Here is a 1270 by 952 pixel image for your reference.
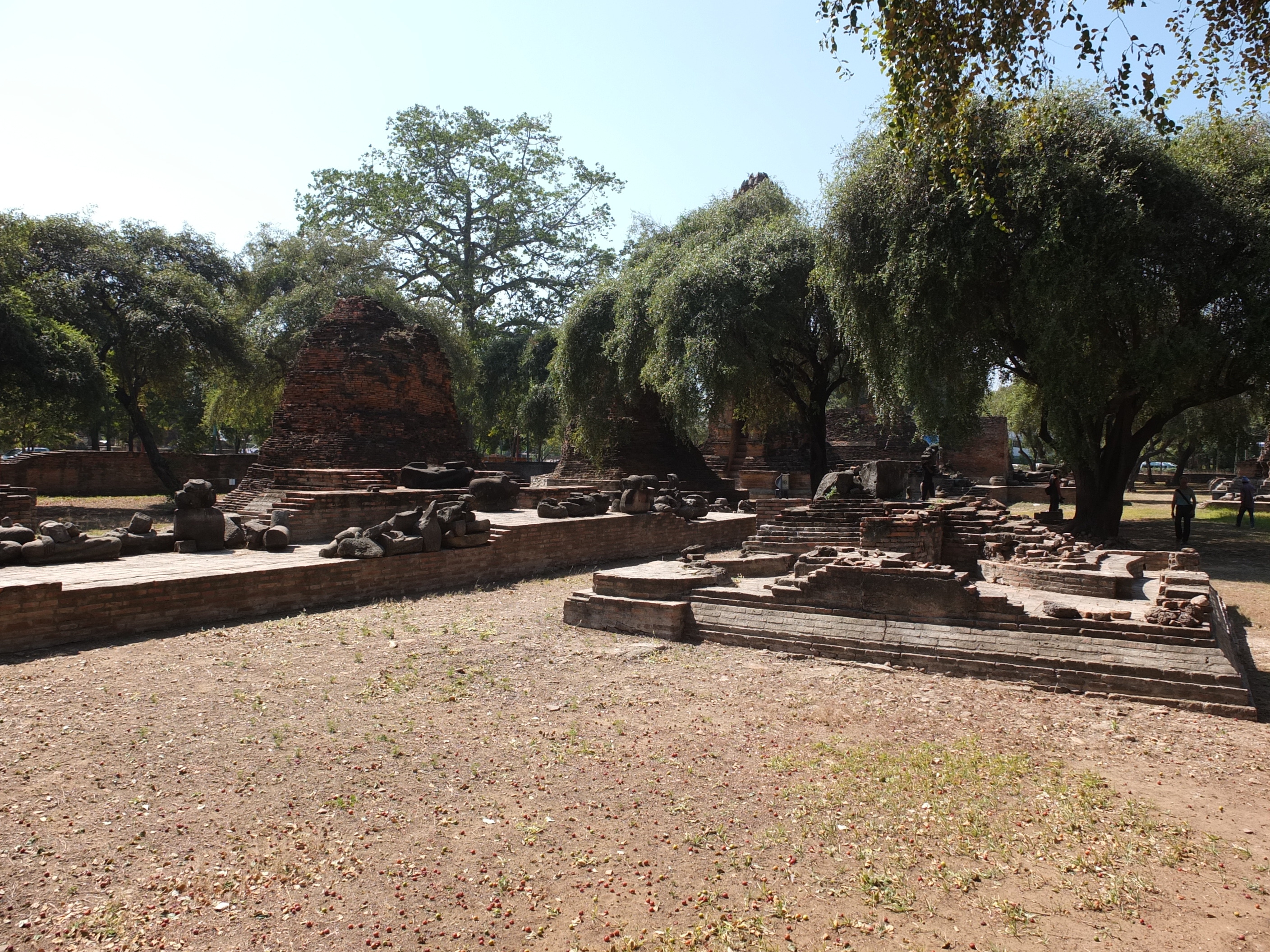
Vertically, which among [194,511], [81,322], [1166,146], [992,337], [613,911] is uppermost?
[1166,146]

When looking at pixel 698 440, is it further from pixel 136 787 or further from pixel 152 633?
pixel 136 787

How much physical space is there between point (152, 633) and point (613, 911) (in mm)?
5385

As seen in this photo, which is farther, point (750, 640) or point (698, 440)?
point (698, 440)

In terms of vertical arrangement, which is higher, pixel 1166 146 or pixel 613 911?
pixel 1166 146

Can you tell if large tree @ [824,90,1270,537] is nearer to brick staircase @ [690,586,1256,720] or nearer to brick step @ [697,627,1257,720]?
brick staircase @ [690,586,1256,720]

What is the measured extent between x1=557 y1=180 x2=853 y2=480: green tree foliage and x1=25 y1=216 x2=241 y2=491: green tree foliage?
30.2ft

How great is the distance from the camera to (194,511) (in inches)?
351

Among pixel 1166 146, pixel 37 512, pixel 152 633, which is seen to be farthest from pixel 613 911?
pixel 37 512

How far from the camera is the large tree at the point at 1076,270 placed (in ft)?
35.3

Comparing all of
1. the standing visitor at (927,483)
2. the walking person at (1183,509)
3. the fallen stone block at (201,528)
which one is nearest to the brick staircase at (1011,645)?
the fallen stone block at (201,528)

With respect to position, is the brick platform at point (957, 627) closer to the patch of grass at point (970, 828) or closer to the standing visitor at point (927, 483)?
the patch of grass at point (970, 828)

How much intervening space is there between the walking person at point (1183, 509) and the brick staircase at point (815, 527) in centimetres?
662

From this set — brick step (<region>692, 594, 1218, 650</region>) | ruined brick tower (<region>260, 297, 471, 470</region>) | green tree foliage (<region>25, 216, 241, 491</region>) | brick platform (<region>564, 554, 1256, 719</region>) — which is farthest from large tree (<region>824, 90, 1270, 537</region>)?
green tree foliage (<region>25, 216, 241, 491</region>)

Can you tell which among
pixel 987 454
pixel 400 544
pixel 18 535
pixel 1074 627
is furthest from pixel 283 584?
pixel 987 454
